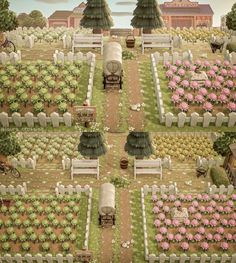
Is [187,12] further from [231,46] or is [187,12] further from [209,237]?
[209,237]

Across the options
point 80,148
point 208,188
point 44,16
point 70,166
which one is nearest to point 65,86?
point 80,148

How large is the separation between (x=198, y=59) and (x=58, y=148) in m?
10.6

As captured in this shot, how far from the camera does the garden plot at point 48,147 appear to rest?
26391 millimetres

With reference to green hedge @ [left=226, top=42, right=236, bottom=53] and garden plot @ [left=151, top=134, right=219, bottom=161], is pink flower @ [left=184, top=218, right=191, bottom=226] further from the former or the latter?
green hedge @ [left=226, top=42, right=236, bottom=53]

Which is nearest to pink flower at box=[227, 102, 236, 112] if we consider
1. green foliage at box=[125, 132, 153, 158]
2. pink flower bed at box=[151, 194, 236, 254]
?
green foliage at box=[125, 132, 153, 158]

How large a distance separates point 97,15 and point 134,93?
640 centimetres

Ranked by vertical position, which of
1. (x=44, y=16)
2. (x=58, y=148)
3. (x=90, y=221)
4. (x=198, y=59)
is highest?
(x=44, y=16)

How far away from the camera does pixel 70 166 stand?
2533 cm

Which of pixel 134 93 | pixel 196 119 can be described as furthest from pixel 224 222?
pixel 134 93

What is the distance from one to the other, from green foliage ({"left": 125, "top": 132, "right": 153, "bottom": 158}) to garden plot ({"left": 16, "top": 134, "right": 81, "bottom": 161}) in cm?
455

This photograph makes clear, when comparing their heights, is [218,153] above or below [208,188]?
above

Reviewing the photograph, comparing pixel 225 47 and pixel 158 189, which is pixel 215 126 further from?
pixel 225 47

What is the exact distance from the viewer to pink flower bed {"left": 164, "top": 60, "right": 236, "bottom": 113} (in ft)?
61.4

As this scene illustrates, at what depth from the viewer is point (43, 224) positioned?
68.8 feet
